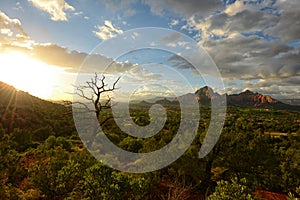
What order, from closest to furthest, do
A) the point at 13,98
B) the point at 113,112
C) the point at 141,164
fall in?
the point at 113,112
the point at 141,164
the point at 13,98

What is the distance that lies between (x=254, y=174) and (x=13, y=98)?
270ft

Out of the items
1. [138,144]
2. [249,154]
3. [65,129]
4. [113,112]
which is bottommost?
[65,129]

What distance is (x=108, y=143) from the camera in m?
29.8

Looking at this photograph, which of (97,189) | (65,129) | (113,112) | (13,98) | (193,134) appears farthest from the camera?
(13,98)

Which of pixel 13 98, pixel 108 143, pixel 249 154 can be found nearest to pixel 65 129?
pixel 108 143

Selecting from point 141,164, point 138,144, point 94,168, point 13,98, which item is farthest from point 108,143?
point 13,98

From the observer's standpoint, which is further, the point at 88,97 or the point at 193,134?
the point at 193,134

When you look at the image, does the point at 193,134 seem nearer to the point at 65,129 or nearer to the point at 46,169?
the point at 46,169

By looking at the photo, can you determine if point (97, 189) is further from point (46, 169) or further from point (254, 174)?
point (254, 174)

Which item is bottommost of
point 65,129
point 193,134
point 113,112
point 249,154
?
point 65,129

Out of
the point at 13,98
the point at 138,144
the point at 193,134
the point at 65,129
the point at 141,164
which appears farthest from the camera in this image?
the point at 13,98

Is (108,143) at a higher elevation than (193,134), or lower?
lower

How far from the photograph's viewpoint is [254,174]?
18.0 meters

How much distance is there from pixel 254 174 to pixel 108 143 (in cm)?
1765
